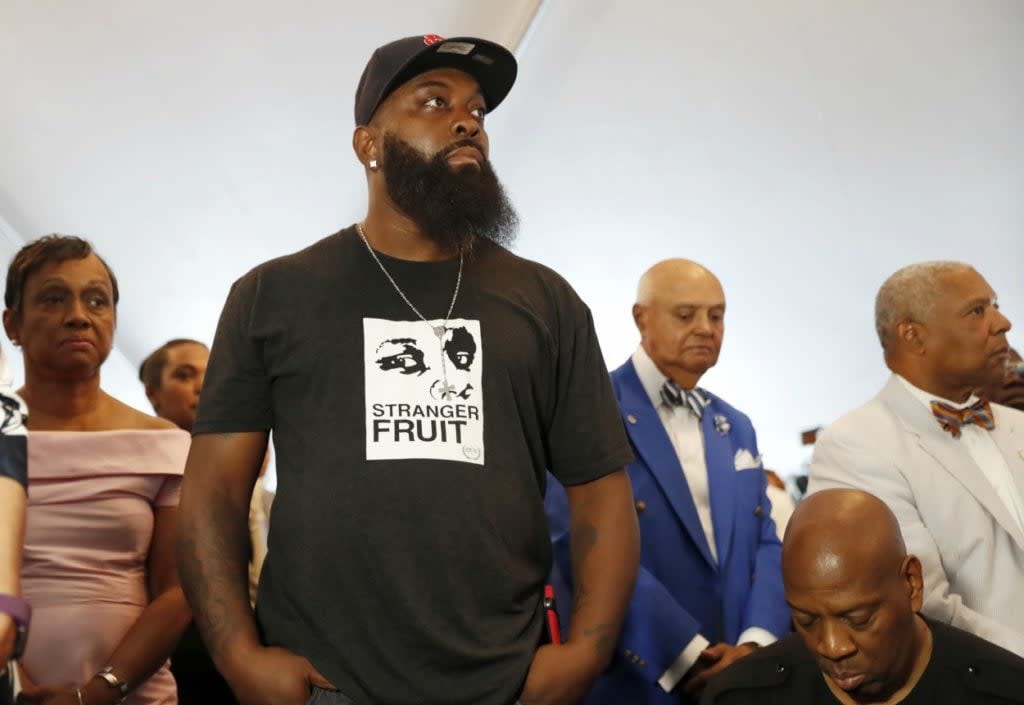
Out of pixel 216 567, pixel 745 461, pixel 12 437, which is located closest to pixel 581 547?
pixel 216 567

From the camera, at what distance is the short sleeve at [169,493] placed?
3086 millimetres

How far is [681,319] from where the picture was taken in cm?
Result: 390

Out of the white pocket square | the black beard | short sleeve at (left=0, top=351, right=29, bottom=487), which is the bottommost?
the white pocket square

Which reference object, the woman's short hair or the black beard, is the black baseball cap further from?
the woman's short hair

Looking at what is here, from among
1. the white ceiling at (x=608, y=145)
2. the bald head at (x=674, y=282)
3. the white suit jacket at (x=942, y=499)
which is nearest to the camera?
the white suit jacket at (x=942, y=499)

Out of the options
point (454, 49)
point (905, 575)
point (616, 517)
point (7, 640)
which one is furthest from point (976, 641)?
point (7, 640)

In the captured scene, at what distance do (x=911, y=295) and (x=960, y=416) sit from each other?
37 cm

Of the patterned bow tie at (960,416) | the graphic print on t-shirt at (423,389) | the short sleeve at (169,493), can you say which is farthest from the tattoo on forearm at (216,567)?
the patterned bow tie at (960,416)

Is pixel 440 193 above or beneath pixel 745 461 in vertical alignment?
above

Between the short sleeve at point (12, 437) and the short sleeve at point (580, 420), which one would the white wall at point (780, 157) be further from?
the short sleeve at point (12, 437)

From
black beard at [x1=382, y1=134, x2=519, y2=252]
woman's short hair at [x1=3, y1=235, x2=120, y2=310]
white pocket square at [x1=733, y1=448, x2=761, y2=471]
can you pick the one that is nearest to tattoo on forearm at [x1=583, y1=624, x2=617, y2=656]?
black beard at [x1=382, y1=134, x2=519, y2=252]

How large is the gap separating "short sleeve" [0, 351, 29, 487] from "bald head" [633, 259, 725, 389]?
2234mm

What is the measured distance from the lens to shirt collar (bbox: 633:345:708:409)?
3682 mm

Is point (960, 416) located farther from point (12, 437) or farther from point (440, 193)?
point (12, 437)
